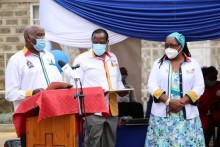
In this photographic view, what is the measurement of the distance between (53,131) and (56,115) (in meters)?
0.22

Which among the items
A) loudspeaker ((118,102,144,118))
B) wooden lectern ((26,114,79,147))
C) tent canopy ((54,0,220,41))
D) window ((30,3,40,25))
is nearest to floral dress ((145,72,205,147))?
tent canopy ((54,0,220,41))

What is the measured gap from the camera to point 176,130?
6770 millimetres

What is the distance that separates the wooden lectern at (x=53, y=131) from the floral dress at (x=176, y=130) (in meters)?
1.40

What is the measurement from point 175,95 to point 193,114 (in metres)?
0.31

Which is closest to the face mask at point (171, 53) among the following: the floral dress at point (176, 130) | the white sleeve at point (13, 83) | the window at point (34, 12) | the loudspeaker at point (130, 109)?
the floral dress at point (176, 130)

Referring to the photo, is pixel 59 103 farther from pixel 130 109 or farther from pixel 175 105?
pixel 130 109

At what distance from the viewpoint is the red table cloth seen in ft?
18.5

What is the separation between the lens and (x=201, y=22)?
739cm

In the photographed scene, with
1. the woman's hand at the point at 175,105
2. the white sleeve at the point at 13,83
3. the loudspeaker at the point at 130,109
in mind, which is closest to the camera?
the white sleeve at the point at 13,83

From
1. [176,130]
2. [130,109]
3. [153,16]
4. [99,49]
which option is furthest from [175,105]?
[130,109]

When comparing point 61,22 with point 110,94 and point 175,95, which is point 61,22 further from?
point 175,95

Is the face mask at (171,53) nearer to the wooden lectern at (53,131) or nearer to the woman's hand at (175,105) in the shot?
the woman's hand at (175,105)

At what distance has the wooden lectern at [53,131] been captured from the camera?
18.7 feet

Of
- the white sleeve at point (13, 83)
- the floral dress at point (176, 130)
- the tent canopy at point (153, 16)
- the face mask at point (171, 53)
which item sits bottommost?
the floral dress at point (176, 130)
